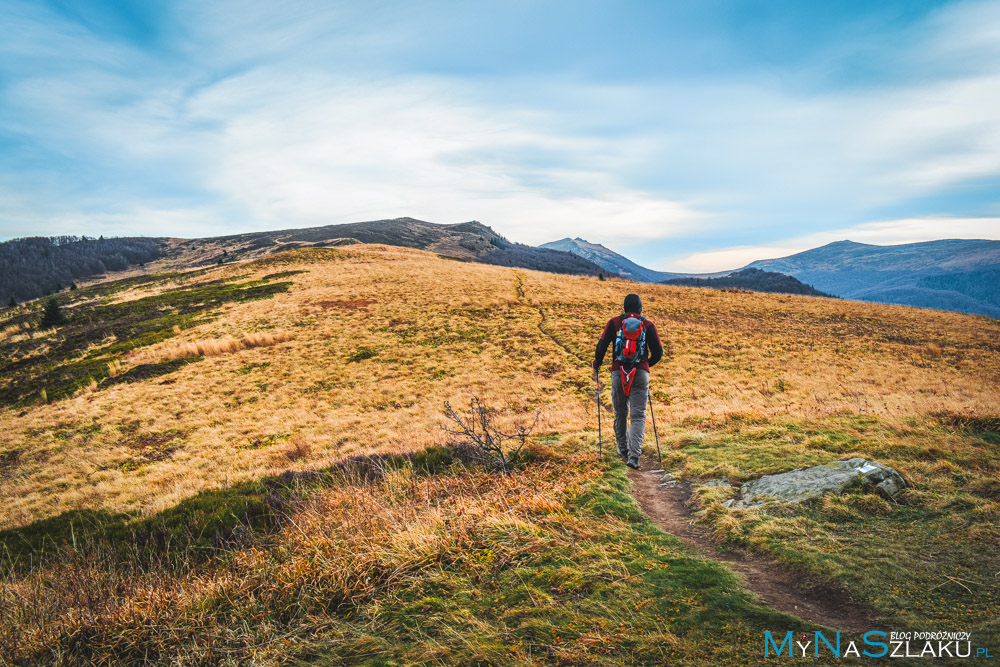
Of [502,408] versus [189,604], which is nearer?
[189,604]

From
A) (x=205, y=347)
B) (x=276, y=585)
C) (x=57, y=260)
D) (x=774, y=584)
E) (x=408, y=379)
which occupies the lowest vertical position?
(x=408, y=379)

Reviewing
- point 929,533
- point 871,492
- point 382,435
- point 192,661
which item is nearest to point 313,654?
point 192,661

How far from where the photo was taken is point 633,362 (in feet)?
25.7

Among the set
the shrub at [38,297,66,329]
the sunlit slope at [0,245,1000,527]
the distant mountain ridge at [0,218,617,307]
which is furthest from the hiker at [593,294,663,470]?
the distant mountain ridge at [0,218,617,307]

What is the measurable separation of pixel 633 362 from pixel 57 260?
8390 inches

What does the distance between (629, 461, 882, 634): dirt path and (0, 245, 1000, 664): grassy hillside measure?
167 millimetres

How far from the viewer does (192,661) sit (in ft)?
11.6

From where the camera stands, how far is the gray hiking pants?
7891mm

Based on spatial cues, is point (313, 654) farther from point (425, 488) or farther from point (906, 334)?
point (906, 334)

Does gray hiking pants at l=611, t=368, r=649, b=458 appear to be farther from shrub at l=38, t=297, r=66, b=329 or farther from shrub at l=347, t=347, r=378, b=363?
shrub at l=38, t=297, r=66, b=329

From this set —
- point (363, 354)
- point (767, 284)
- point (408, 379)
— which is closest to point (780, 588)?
point (408, 379)

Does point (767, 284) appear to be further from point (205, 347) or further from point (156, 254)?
point (156, 254)

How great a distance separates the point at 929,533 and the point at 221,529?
10.1 metres

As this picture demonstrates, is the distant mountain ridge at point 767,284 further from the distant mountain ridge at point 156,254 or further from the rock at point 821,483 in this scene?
the rock at point 821,483
